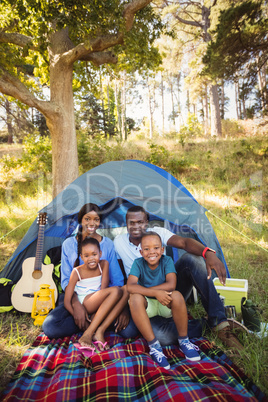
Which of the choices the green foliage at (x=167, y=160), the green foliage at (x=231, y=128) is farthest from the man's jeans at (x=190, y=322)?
the green foliage at (x=231, y=128)

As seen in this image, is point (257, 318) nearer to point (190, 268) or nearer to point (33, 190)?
point (190, 268)

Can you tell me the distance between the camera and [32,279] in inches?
109

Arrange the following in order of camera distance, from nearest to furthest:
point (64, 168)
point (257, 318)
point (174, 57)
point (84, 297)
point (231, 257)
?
1. point (257, 318)
2. point (84, 297)
3. point (231, 257)
4. point (64, 168)
5. point (174, 57)

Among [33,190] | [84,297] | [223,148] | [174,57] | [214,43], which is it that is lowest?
[84,297]

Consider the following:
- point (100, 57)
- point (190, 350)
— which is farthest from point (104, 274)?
point (100, 57)

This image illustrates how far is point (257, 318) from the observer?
7.12 feet

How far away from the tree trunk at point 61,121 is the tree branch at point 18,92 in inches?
8.1

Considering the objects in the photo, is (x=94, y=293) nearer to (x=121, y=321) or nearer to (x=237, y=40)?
(x=121, y=321)

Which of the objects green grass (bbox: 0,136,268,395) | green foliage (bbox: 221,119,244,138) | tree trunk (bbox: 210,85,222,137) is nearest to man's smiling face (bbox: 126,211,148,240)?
green grass (bbox: 0,136,268,395)

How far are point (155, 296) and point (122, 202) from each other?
59.7 inches

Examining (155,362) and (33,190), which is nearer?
(155,362)

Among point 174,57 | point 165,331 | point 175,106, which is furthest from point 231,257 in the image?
point 175,106

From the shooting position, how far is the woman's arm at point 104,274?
2.40 m

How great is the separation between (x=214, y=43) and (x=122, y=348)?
6.58 metres
